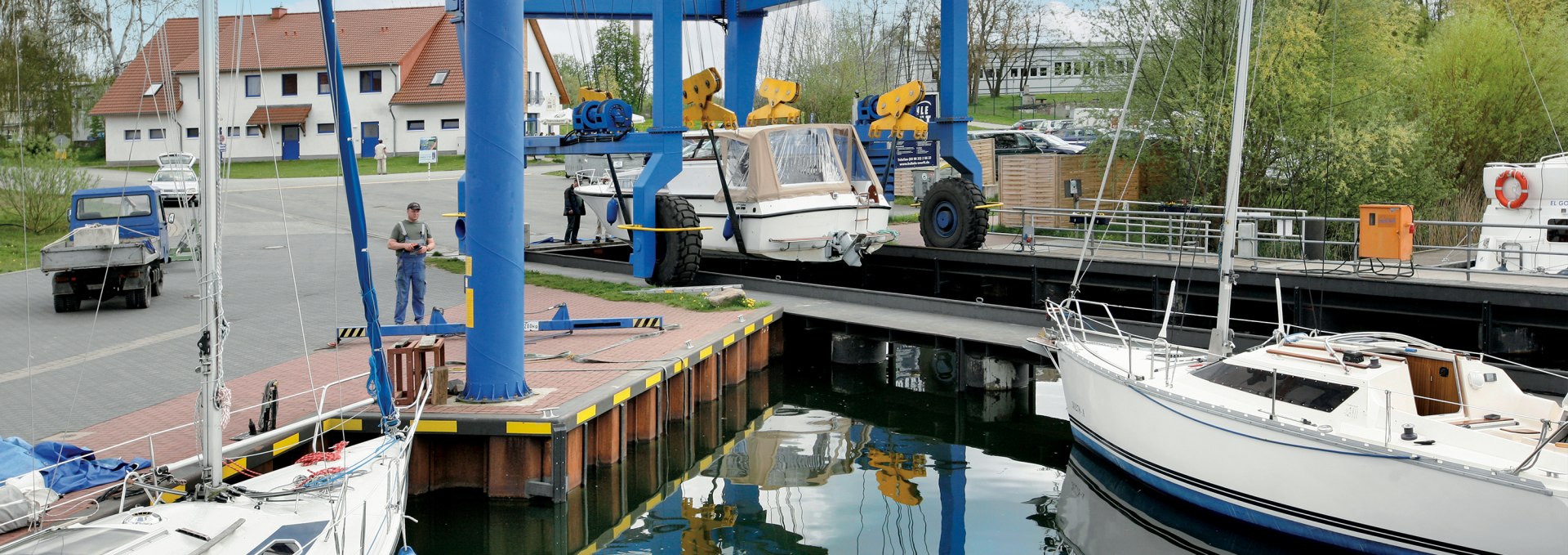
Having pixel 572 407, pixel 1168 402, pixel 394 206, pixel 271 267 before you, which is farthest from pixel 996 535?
pixel 394 206

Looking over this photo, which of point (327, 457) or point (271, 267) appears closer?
point (327, 457)

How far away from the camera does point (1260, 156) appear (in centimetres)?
2562

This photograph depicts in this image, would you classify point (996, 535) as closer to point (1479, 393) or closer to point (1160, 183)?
point (1479, 393)

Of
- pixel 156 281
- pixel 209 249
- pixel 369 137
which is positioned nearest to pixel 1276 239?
pixel 209 249

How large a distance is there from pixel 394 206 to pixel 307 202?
2.82 metres

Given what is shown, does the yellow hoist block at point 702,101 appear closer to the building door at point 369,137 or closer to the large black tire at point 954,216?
the large black tire at point 954,216

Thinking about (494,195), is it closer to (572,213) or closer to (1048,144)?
(572,213)

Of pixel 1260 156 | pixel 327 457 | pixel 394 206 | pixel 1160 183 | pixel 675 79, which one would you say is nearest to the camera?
pixel 327 457

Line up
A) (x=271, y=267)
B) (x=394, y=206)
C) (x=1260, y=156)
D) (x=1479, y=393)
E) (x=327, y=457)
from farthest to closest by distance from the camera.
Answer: (x=394, y=206)
(x=1260, y=156)
(x=271, y=267)
(x=1479, y=393)
(x=327, y=457)

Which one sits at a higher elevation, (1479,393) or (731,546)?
(1479,393)

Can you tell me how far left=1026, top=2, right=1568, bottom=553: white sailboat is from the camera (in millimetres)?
9328

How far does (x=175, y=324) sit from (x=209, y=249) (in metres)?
9.84

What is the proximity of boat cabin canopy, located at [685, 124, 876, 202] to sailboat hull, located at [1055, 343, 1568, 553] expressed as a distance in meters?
7.44

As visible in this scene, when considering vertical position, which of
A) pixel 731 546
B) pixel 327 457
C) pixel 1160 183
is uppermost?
pixel 1160 183
